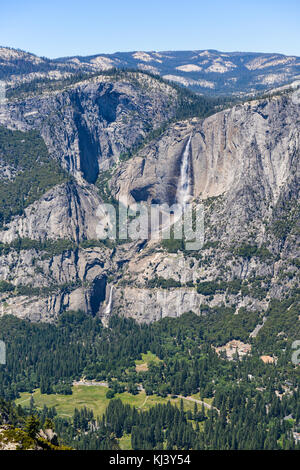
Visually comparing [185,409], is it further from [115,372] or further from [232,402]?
[115,372]
